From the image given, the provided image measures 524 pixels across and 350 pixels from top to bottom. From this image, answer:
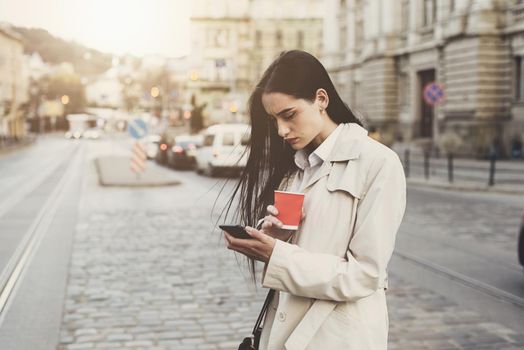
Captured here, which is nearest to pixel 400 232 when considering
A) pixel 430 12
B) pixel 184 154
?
pixel 184 154

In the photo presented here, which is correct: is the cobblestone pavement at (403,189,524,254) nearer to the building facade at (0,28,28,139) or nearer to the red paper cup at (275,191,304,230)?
the red paper cup at (275,191,304,230)

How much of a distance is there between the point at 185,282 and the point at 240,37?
89.2m

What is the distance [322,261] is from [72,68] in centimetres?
15434

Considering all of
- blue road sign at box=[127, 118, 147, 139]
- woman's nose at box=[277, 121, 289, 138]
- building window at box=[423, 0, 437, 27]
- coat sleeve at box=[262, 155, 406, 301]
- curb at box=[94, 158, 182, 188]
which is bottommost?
curb at box=[94, 158, 182, 188]

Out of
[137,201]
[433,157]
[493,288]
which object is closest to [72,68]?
[433,157]

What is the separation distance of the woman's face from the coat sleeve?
0.91 ft

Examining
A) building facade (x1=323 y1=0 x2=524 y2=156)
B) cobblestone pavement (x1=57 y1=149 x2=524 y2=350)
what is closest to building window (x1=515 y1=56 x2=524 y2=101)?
building facade (x1=323 y1=0 x2=524 y2=156)

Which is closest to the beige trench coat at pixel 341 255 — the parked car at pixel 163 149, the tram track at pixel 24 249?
the tram track at pixel 24 249

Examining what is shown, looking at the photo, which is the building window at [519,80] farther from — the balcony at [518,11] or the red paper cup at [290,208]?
the red paper cup at [290,208]

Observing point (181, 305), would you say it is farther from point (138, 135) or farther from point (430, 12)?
point (430, 12)

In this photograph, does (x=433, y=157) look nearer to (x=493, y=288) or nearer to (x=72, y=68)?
(x=493, y=288)

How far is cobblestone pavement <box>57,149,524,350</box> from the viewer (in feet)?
20.8

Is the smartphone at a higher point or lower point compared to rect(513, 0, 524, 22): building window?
lower

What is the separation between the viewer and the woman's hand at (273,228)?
2568mm
